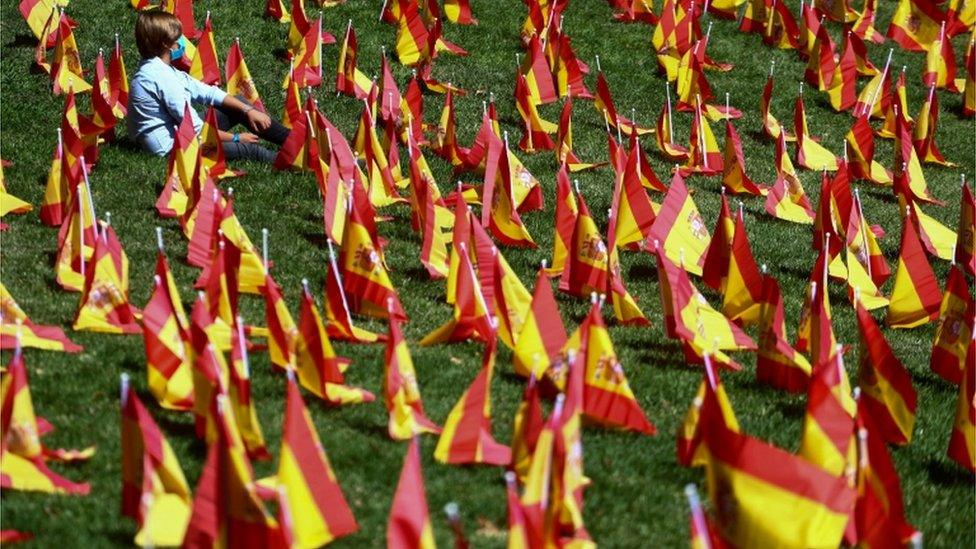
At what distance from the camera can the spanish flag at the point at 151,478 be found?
561 centimetres

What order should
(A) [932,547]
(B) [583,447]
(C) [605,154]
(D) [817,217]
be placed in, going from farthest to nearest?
(C) [605,154]
(D) [817,217]
(B) [583,447]
(A) [932,547]

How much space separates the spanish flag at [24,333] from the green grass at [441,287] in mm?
65

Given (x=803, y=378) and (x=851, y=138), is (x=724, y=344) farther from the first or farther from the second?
Result: (x=851, y=138)

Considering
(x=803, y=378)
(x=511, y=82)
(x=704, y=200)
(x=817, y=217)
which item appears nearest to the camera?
(x=803, y=378)

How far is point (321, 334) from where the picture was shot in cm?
698

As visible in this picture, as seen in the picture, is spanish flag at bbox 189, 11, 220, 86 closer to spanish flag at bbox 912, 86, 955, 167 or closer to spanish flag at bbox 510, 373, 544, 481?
spanish flag at bbox 912, 86, 955, 167

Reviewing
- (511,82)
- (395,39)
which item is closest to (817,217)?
(511,82)

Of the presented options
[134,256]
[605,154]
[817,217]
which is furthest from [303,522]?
[605,154]

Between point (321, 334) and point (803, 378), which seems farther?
point (803, 378)

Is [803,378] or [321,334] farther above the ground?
[321,334]

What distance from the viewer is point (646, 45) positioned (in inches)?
596

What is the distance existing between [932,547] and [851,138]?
657cm

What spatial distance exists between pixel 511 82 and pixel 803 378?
6526 mm

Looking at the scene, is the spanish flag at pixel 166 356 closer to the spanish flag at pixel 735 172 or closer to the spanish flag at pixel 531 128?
the spanish flag at pixel 531 128
